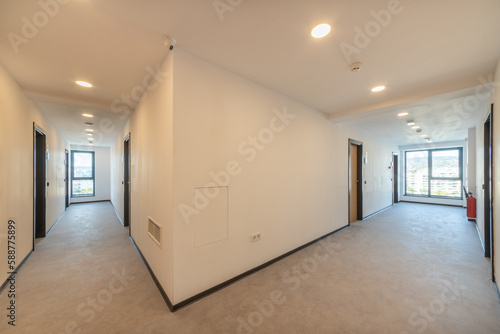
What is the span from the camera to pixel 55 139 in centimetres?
538

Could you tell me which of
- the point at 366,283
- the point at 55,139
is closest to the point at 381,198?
the point at 366,283

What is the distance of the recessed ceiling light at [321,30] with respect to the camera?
1.71m

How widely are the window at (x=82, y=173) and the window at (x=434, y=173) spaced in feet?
46.9

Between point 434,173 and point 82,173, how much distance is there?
1519cm

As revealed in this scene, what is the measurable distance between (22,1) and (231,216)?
2541mm

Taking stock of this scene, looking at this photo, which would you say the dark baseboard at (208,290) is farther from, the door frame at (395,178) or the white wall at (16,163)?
the door frame at (395,178)

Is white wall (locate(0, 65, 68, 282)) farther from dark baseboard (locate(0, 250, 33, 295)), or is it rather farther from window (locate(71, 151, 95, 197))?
window (locate(71, 151, 95, 197))

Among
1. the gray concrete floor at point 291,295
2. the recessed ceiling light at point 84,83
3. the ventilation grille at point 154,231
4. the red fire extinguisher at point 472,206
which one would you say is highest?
the recessed ceiling light at point 84,83

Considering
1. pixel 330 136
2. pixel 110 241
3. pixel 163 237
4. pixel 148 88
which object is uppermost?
pixel 148 88

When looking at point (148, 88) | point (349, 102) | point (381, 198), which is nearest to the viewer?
point (148, 88)

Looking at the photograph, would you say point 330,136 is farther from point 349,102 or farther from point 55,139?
point 55,139

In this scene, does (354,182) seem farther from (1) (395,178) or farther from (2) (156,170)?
(2) (156,170)

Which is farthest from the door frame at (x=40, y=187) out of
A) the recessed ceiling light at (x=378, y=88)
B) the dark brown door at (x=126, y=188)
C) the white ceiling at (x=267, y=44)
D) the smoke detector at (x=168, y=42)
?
the recessed ceiling light at (x=378, y=88)

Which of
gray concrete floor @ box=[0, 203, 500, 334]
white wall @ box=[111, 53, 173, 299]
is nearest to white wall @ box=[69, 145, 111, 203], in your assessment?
gray concrete floor @ box=[0, 203, 500, 334]
